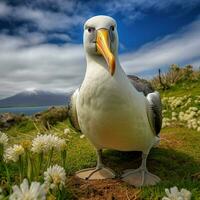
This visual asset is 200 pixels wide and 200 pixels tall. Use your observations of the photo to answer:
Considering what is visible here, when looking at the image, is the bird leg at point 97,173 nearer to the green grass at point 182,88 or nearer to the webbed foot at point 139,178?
the webbed foot at point 139,178

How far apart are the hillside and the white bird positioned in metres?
0.33

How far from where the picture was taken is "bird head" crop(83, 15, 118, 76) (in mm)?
3584

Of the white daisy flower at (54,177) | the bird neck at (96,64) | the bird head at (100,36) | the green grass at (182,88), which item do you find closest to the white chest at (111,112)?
the bird neck at (96,64)

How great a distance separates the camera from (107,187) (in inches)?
150

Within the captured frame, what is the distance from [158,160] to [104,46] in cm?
231

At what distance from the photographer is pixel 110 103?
3496 millimetres

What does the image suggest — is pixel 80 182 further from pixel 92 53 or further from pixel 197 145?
pixel 197 145

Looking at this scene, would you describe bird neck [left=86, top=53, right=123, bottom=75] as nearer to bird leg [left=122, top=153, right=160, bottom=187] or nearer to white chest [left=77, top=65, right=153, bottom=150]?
white chest [left=77, top=65, right=153, bottom=150]

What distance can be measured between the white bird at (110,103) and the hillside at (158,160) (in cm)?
33

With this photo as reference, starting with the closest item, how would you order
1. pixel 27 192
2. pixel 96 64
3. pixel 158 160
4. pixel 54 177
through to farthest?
pixel 27 192 < pixel 54 177 < pixel 96 64 < pixel 158 160

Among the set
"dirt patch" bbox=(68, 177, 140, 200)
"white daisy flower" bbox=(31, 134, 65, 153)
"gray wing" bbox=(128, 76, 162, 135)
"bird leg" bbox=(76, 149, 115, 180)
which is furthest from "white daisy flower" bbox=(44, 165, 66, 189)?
"gray wing" bbox=(128, 76, 162, 135)

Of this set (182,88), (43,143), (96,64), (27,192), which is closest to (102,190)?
(43,143)

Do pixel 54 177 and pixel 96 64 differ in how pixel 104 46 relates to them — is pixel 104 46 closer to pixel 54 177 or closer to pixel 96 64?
pixel 96 64

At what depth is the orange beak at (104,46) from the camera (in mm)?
3400
